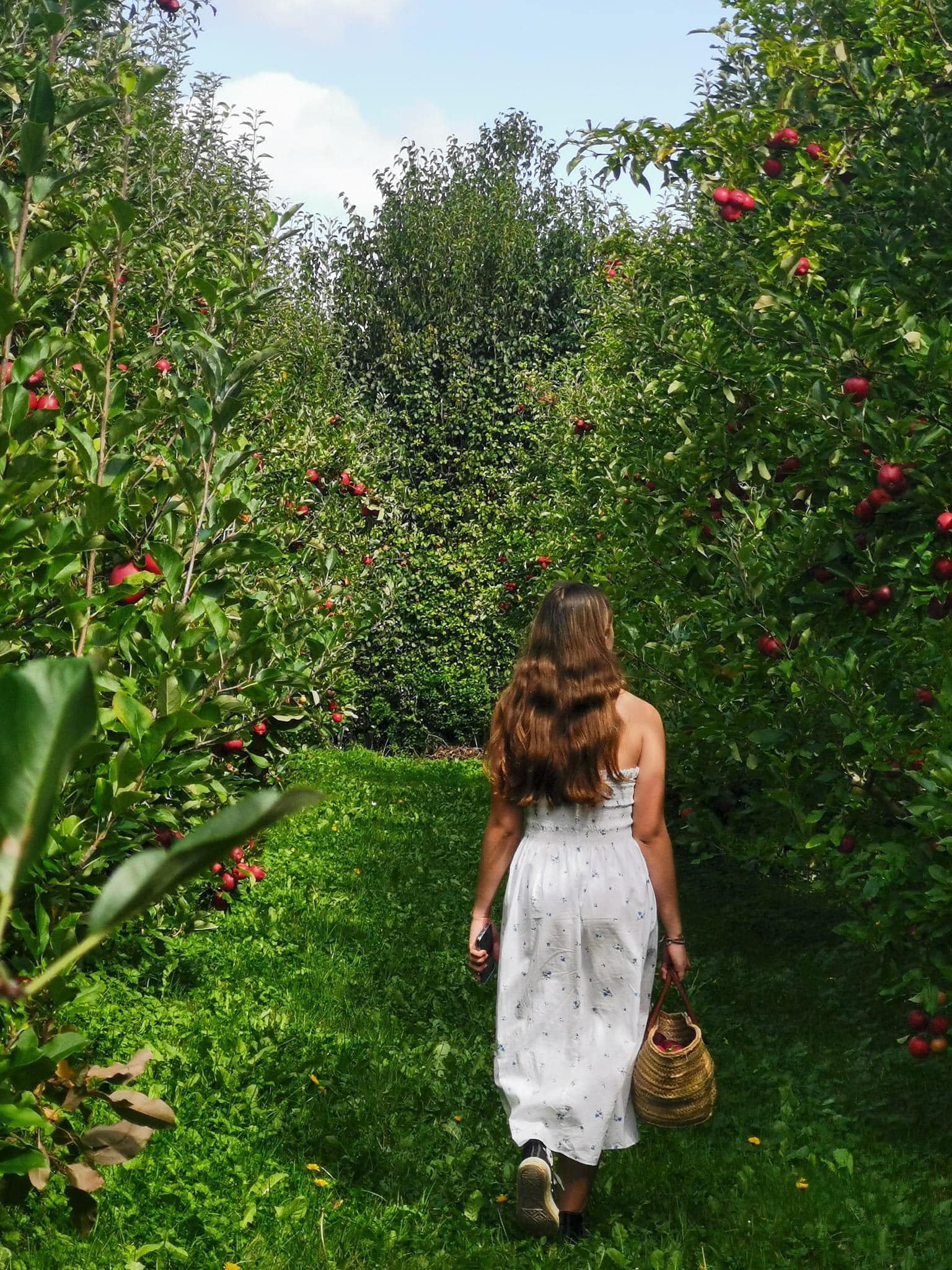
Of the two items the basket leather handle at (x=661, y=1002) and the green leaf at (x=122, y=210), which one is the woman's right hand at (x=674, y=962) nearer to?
the basket leather handle at (x=661, y=1002)

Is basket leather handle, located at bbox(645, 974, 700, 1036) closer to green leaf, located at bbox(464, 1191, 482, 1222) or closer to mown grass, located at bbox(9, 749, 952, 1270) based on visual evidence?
mown grass, located at bbox(9, 749, 952, 1270)

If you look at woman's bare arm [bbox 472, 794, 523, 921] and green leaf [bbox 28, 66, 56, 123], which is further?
woman's bare arm [bbox 472, 794, 523, 921]

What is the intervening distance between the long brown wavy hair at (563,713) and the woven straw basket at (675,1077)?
65cm

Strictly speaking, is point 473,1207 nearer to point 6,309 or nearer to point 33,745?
point 6,309

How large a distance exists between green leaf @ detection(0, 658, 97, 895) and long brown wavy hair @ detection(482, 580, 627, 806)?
302cm

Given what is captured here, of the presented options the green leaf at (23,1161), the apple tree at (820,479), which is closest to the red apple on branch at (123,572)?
the green leaf at (23,1161)

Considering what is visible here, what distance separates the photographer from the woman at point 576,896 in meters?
3.43

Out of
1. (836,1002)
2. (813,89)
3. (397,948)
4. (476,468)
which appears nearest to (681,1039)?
(836,1002)

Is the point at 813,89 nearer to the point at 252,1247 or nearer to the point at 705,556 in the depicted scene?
the point at 705,556

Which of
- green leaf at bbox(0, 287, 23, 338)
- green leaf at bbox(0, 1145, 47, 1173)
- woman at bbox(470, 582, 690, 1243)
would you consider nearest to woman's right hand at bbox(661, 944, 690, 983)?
woman at bbox(470, 582, 690, 1243)

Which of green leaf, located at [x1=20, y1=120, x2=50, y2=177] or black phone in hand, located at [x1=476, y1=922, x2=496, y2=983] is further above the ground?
green leaf, located at [x1=20, y1=120, x2=50, y2=177]

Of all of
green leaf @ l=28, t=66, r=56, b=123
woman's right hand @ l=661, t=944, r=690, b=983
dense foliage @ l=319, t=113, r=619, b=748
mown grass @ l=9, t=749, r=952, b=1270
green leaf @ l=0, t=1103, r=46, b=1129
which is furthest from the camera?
dense foliage @ l=319, t=113, r=619, b=748

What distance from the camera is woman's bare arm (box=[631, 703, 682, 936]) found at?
3518 millimetres

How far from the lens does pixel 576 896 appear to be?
3451 mm
